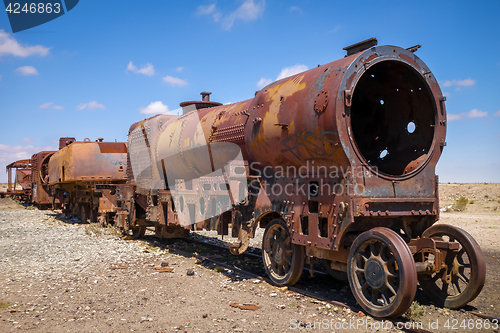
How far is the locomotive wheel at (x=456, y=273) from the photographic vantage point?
16.0 ft

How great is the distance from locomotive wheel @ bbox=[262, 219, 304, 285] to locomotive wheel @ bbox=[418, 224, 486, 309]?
5.86 feet

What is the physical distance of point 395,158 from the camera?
6168 mm

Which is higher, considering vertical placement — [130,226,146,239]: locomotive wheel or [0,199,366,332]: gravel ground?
[130,226,146,239]: locomotive wheel

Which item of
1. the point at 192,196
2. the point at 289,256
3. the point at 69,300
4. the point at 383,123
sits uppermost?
the point at 383,123

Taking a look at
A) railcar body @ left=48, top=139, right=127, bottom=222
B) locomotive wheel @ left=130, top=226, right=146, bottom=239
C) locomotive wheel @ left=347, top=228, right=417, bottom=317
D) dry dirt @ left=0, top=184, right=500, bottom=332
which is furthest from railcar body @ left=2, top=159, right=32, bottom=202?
locomotive wheel @ left=347, top=228, right=417, bottom=317

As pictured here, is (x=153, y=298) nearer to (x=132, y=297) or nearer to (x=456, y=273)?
(x=132, y=297)

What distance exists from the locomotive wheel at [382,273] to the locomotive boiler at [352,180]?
0.5 inches

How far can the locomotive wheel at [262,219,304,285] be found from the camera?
5973 millimetres

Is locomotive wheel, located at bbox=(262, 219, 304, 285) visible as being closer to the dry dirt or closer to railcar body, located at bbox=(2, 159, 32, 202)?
the dry dirt

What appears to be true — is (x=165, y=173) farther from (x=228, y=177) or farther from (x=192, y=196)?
(x=228, y=177)

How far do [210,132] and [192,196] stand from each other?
1.45m

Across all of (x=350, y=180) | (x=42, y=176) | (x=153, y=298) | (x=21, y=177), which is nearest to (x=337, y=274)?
(x=350, y=180)

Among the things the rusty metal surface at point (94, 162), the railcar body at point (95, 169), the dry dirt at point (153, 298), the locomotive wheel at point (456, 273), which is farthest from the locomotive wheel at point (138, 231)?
the locomotive wheel at point (456, 273)

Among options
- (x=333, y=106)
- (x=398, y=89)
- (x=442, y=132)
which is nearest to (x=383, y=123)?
(x=398, y=89)
